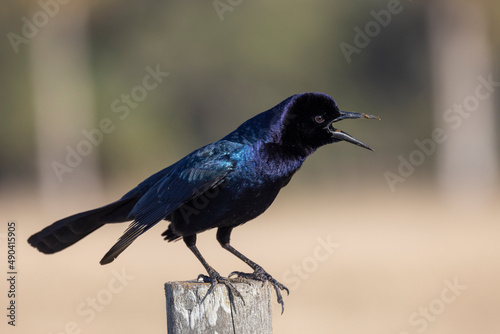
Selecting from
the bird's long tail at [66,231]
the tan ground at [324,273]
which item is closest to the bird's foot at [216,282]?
Answer: the bird's long tail at [66,231]

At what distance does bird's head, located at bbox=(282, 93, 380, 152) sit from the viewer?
4211 millimetres

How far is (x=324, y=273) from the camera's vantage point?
9250 millimetres

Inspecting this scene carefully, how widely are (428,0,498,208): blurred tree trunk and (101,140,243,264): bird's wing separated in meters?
14.3

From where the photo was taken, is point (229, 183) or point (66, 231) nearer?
point (229, 183)

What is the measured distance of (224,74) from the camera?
2139 centimetres

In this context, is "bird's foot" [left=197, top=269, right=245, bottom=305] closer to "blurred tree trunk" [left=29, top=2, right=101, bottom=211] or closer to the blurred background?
the blurred background

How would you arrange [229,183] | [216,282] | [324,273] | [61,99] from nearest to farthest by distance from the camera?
[216,282], [229,183], [324,273], [61,99]

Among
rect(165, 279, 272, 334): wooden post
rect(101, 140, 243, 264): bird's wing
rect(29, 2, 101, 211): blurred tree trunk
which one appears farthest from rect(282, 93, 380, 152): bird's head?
rect(29, 2, 101, 211): blurred tree trunk

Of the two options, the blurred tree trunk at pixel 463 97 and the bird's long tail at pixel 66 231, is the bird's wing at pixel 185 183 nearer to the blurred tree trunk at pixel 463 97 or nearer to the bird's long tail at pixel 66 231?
the bird's long tail at pixel 66 231

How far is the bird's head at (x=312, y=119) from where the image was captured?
13.8 ft

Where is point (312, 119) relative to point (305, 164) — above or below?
below

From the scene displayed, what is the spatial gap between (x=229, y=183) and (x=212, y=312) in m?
0.98

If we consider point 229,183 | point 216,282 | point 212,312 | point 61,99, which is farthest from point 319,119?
point 61,99

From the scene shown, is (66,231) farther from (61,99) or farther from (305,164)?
(305,164)
